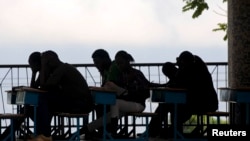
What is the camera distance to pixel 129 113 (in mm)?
15250

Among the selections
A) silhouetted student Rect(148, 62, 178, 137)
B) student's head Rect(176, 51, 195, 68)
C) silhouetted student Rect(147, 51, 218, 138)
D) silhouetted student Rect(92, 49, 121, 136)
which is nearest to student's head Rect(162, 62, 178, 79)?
silhouetted student Rect(148, 62, 178, 137)

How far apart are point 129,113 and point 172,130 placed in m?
1.18

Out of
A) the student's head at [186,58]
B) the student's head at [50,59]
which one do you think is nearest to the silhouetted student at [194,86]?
the student's head at [186,58]

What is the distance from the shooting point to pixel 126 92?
1527 cm

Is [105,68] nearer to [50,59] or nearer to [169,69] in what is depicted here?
[50,59]

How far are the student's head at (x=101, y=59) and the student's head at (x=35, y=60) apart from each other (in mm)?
781

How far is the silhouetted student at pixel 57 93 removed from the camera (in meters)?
14.5

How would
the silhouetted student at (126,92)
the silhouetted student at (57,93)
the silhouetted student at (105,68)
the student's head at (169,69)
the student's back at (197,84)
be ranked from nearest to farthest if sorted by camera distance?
the silhouetted student at (57,93) → the silhouetted student at (126,92) → the student's back at (197,84) → the silhouetted student at (105,68) → the student's head at (169,69)

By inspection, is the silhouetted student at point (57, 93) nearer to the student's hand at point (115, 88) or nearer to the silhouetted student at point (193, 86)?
the student's hand at point (115, 88)

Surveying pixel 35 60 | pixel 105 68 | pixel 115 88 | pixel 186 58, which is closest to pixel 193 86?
pixel 186 58

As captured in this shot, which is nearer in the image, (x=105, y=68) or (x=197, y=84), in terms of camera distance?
(x=197, y=84)

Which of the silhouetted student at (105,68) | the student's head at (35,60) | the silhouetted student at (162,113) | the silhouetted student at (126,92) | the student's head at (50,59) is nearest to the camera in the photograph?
the student's head at (50,59)

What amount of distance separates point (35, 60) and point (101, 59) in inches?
37.0

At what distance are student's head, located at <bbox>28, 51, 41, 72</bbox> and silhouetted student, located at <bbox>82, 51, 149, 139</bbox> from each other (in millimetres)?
1109
